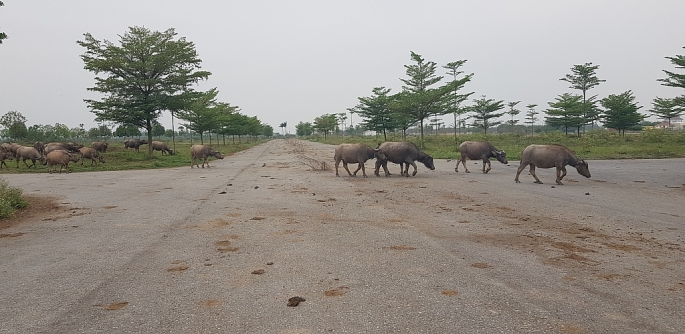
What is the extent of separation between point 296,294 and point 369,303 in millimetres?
794

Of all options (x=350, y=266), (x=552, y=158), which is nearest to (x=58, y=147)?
(x=350, y=266)

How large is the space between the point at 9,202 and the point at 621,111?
187 ft

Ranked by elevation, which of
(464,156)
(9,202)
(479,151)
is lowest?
(9,202)

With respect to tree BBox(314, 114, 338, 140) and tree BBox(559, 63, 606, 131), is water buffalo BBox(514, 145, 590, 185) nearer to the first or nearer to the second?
tree BBox(559, 63, 606, 131)

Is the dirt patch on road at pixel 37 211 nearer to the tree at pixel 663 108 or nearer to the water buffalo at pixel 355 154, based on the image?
the water buffalo at pixel 355 154

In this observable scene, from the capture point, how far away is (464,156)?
1767 cm

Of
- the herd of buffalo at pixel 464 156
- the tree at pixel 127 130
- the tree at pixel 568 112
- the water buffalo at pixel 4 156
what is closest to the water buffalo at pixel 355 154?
the herd of buffalo at pixel 464 156

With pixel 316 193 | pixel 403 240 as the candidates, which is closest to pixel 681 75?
pixel 316 193

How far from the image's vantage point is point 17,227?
7.79 m

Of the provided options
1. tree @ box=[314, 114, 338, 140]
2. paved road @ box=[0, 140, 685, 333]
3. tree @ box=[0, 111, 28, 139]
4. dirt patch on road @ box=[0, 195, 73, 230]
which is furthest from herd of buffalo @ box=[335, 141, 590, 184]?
tree @ box=[314, 114, 338, 140]

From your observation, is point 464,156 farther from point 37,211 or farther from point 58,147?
point 58,147

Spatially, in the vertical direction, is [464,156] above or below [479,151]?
below

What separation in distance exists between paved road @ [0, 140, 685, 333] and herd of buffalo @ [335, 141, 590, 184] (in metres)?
3.54

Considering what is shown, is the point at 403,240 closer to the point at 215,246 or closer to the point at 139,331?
the point at 215,246
